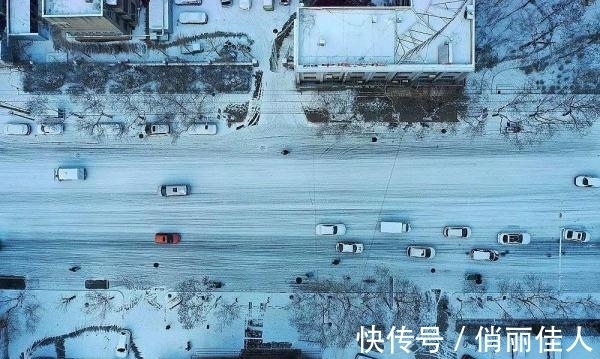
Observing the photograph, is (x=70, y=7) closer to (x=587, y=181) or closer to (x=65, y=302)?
(x=65, y=302)

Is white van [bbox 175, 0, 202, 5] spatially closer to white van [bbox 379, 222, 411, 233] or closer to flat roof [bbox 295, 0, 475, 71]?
flat roof [bbox 295, 0, 475, 71]

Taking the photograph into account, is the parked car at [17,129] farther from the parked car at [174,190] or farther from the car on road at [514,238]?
the car on road at [514,238]

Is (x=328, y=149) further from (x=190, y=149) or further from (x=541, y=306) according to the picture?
(x=541, y=306)

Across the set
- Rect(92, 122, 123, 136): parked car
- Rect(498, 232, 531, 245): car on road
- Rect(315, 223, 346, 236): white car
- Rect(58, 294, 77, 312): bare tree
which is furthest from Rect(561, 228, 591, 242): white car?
Rect(58, 294, 77, 312): bare tree

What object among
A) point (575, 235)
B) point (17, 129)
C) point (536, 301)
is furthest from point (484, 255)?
point (17, 129)

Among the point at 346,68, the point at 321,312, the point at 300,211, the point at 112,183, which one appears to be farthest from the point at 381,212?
the point at 112,183

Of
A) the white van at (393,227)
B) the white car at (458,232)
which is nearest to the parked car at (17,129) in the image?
the white van at (393,227)
